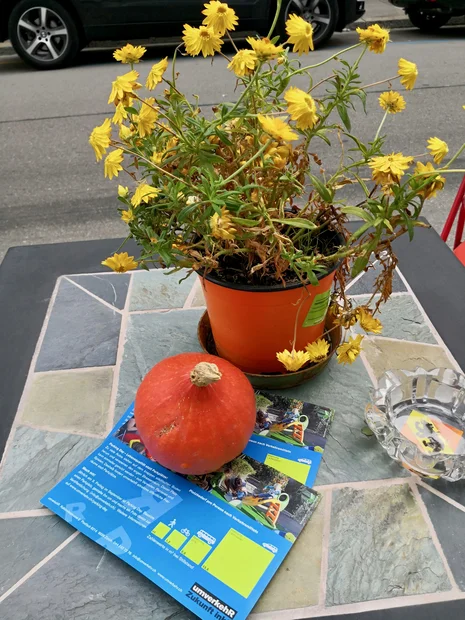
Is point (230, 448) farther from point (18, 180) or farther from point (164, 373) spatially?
point (18, 180)

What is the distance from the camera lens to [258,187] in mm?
592

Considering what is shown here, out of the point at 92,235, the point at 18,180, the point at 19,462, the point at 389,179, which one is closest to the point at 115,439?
the point at 19,462

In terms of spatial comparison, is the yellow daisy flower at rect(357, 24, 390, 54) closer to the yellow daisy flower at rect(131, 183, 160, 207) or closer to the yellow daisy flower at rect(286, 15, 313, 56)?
the yellow daisy flower at rect(286, 15, 313, 56)

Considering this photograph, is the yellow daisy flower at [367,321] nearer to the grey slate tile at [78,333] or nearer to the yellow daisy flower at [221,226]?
the yellow daisy flower at [221,226]

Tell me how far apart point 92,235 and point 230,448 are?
5.98ft

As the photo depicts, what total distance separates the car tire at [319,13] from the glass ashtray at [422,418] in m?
4.42

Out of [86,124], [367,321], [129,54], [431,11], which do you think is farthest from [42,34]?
[367,321]

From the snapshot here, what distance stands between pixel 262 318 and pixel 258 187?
0.63 feet

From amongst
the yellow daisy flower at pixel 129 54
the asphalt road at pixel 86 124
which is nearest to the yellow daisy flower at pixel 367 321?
the yellow daisy flower at pixel 129 54

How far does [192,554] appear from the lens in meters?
0.59

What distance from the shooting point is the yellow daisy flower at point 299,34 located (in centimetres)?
56

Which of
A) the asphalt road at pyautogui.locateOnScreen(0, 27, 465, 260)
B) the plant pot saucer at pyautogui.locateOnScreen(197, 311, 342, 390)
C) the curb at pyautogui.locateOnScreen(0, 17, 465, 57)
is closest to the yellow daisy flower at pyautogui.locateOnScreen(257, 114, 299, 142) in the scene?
the plant pot saucer at pyautogui.locateOnScreen(197, 311, 342, 390)

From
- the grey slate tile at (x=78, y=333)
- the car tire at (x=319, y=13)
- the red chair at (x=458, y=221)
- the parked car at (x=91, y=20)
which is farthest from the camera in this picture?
the car tire at (x=319, y=13)

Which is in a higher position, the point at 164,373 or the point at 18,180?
the point at 164,373
